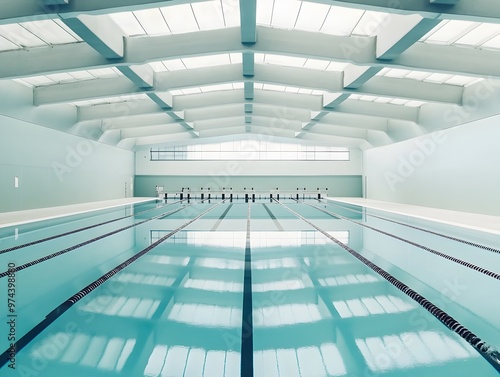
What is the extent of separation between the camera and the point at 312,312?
2.79 m

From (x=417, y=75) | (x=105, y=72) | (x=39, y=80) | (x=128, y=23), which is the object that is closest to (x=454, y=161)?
(x=417, y=75)

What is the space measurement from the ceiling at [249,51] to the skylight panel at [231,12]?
0.09 ft

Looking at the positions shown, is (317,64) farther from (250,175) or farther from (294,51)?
(250,175)

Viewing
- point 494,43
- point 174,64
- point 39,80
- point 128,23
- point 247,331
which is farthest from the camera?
point 39,80

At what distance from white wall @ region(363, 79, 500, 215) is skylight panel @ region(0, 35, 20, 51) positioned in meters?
11.3

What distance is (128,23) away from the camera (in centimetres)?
729

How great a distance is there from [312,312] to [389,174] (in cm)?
1540

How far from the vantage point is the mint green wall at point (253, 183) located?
22188 mm

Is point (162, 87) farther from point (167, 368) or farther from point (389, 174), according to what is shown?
point (389, 174)

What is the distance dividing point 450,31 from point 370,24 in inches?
61.6

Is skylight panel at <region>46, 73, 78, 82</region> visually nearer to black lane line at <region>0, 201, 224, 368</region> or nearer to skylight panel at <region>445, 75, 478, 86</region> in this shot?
black lane line at <region>0, 201, 224, 368</region>

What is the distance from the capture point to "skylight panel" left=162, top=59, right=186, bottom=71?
9492 millimetres

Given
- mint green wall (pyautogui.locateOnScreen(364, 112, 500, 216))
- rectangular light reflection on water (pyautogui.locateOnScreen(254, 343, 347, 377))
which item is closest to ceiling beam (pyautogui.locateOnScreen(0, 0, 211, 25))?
rectangular light reflection on water (pyautogui.locateOnScreen(254, 343, 347, 377))

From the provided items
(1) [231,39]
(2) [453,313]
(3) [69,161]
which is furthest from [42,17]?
(3) [69,161]
